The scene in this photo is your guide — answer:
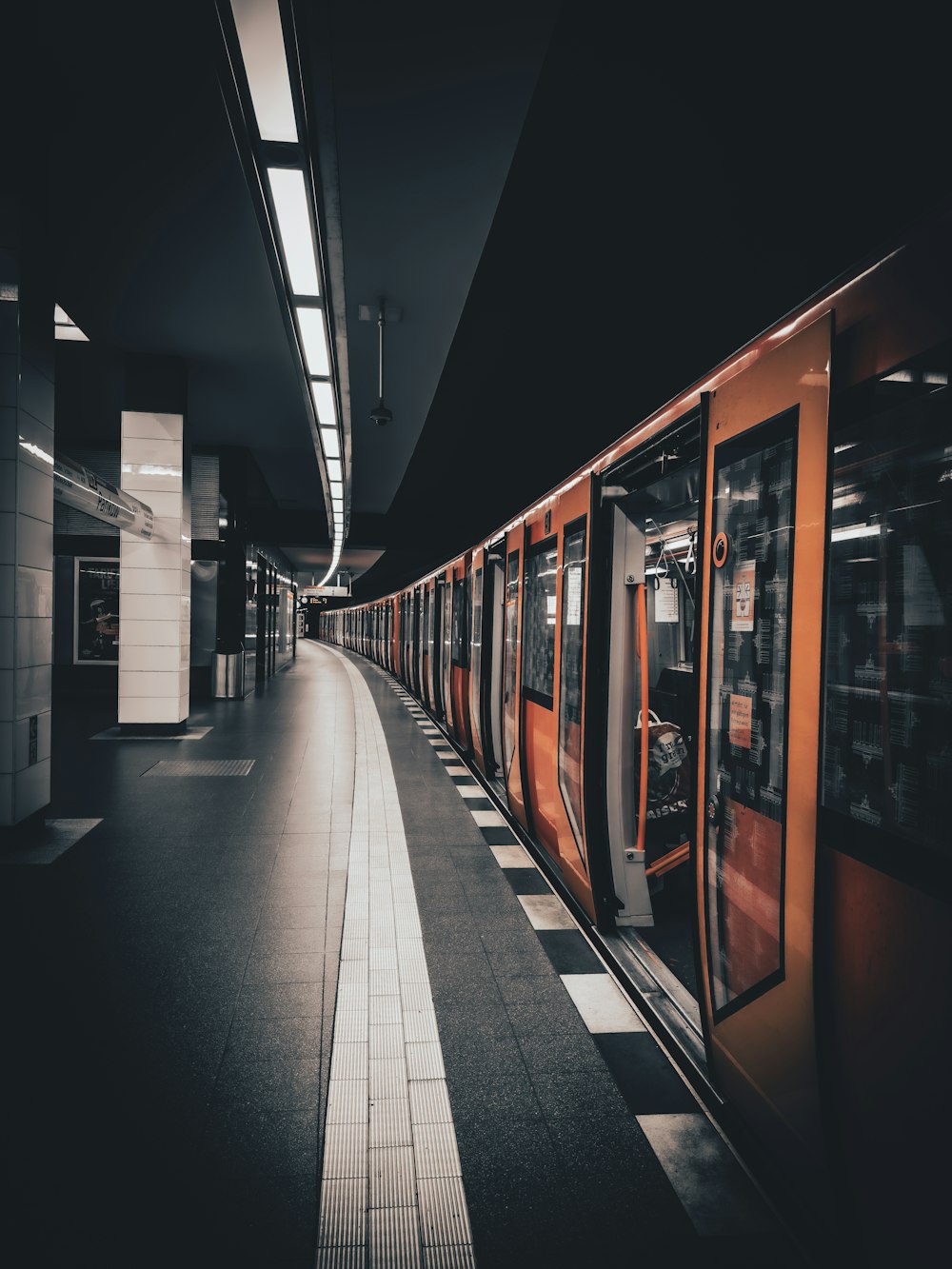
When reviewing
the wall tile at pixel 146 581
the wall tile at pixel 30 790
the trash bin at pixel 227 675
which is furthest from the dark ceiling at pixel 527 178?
the trash bin at pixel 227 675

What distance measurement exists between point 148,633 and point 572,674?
6186 mm

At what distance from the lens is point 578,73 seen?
8.68ft

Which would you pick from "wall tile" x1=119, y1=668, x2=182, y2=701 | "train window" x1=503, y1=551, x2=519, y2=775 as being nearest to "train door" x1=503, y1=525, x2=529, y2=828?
"train window" x1=503, y1=551, x2=519, y2=775

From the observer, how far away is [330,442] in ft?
26.8

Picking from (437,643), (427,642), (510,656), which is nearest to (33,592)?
(510,656)

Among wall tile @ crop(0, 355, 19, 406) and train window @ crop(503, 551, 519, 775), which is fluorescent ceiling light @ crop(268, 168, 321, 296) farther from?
train window @ crop(503, 551, 519, 775)

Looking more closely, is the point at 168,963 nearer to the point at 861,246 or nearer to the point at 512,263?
the point at 512,263

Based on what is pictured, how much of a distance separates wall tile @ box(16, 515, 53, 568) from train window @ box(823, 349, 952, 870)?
4349 millimetres

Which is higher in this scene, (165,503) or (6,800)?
(165,503)

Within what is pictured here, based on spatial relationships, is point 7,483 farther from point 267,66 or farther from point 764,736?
point 764,736

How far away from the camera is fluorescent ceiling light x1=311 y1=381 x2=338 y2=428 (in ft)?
20.7

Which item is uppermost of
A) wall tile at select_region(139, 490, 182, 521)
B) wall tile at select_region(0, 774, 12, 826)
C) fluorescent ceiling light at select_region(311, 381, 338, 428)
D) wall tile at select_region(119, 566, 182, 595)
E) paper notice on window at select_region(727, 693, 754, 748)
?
fluorescent ceiling light at select_region(311, 381, 338, 428)

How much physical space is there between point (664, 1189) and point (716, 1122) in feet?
1.08

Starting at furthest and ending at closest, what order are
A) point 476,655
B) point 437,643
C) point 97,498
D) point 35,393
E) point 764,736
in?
point 437,643 → point 476,655 → point 97,498 → point 35,393 → point 764,736
